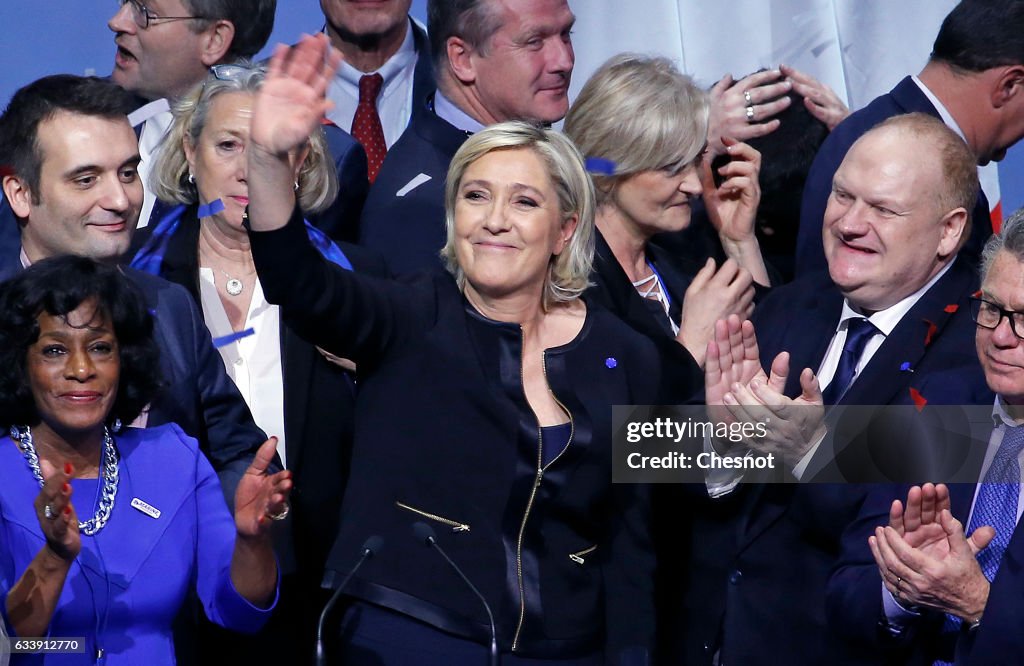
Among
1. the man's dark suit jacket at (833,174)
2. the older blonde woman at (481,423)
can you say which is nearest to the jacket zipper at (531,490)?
the older blonde woman at (481,423)

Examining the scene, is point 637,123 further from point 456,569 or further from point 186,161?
point 456,569

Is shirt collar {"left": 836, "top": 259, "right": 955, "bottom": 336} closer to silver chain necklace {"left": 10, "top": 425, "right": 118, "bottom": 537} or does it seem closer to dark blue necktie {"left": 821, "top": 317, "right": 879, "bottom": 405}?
dark blue necktie {"left": 821, "top": 317, "right": 879, "bottom": 405}

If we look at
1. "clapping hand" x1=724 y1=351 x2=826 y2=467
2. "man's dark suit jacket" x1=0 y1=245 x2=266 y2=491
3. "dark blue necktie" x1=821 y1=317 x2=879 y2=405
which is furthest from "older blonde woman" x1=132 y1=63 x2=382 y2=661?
"dark blue necktie" x1=821 y1=317 x2=879 y2=405

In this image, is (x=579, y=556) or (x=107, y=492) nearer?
(x=107, y=492)

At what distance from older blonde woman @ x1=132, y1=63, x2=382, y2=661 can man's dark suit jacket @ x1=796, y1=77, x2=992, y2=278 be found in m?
1.01

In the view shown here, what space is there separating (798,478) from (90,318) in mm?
1346

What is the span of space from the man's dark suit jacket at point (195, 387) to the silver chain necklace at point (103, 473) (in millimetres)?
283

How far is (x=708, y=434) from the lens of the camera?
3143 millimetres

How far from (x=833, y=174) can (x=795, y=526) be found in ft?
3.05

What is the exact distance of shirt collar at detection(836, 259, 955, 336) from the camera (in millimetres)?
3156

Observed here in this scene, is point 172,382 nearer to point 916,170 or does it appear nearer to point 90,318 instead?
point 90,318

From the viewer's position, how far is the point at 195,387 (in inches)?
122

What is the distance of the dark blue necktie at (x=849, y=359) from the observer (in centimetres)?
315

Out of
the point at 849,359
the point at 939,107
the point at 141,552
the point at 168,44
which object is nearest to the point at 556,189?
the point at 849,359
